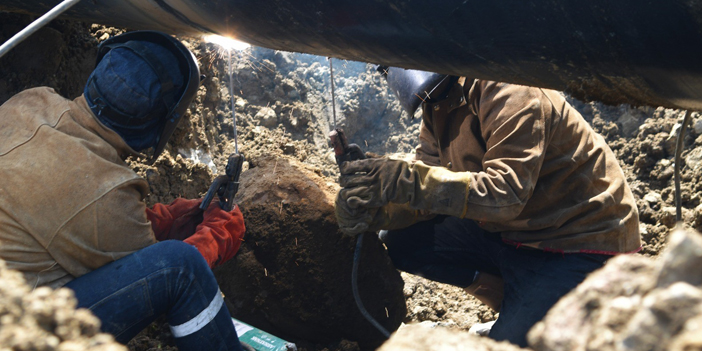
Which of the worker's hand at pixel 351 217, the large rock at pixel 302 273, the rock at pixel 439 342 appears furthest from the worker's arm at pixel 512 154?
the rock at pixel 439 342

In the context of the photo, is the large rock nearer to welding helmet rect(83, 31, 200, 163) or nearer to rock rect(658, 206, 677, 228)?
welding helmet rect(83, 31, 200, 163)

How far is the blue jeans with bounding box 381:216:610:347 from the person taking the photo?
2.30m

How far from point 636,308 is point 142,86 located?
1.83m

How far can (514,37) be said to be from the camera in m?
1.61

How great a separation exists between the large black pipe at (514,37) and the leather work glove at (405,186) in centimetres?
51

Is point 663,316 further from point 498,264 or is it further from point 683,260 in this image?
point 498,264

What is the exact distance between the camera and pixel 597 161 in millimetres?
2404

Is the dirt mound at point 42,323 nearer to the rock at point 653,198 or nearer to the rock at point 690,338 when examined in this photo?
the rock at point 690,338

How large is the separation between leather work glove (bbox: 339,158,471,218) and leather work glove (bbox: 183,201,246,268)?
0.54 metres

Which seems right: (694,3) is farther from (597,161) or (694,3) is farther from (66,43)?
(66,43)

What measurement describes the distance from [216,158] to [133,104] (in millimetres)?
2274

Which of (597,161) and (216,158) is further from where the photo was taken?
(216,158)

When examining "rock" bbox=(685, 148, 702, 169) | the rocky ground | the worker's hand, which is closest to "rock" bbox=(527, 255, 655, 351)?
the rocky ground

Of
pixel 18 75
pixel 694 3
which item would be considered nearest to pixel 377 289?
pixel 694 3
